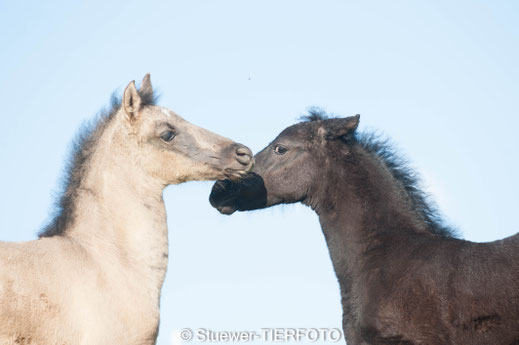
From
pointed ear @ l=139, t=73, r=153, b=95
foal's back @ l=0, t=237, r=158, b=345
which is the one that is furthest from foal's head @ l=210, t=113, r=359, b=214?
foal's back @ l=0, t=237, r=158, b=345

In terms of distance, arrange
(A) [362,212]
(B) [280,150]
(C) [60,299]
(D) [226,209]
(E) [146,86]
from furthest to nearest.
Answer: (D) [226,209] < (B) [280,150] < (A) [362,212] < (E) [146,86] < (C) [60,299]

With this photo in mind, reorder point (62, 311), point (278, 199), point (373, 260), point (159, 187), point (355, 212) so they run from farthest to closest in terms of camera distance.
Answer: point (278, 199) → point (355, 212) → point (373, 260) → point (159, 187) → point (62, 311)

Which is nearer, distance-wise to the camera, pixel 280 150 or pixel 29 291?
pixel 29 291

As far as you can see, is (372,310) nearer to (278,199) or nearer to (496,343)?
(496,343)

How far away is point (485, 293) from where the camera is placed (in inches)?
255

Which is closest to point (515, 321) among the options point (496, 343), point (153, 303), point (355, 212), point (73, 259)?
point (496, 343)

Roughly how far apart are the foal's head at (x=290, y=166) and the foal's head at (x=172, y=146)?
112cm

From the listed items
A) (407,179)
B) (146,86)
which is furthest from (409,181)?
(146,86)

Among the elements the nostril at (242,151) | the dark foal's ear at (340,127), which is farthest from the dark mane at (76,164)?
the dark foal's ear at (340,127)

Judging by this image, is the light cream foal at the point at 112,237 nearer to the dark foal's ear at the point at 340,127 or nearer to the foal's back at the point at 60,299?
the foal's back at the point at 60,299

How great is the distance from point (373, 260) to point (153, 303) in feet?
8.48

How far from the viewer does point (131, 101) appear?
6.83 metres

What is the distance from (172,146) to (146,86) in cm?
86

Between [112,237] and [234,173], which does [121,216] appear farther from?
[234,173]
